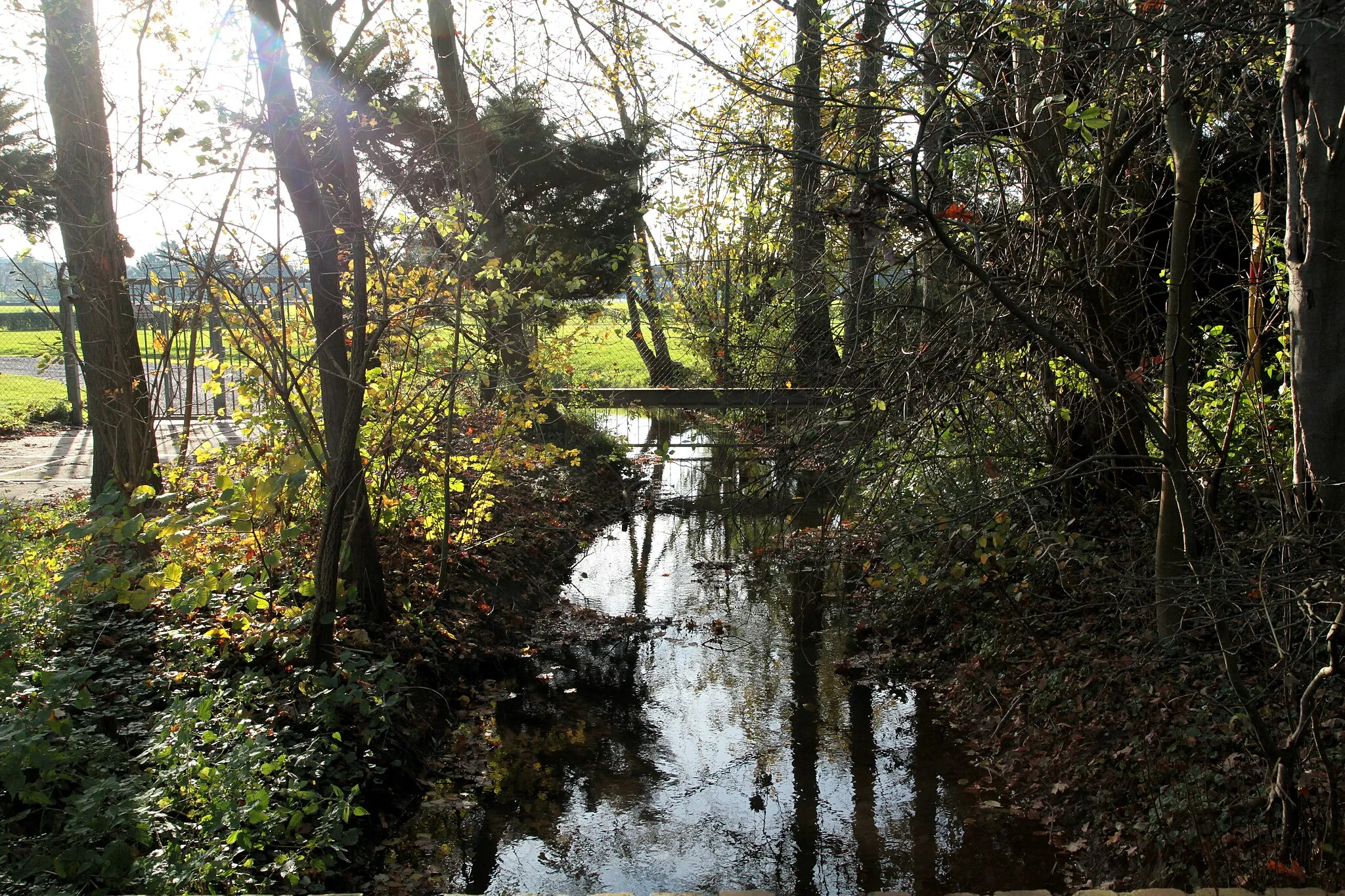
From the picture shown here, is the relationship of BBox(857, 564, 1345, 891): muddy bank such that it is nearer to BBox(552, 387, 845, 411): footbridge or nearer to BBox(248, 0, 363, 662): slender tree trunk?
BBox(552, 387, 845, 411): footbridge

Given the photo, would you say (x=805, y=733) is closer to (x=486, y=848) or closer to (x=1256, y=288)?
(x=486, y=848)

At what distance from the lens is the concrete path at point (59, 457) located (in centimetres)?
986

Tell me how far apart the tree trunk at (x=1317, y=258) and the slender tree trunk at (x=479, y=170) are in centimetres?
491

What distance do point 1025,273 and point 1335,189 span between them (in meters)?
1.41

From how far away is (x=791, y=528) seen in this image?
1064 centimetres

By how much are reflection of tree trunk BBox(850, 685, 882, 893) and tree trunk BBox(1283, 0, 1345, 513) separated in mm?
2662

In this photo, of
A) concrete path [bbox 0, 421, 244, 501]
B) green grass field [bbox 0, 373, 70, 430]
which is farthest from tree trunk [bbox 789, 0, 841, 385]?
green grass field [bbox 0, 373, 70, 430]

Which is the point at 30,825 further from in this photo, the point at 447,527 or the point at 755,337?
the point at 755,337

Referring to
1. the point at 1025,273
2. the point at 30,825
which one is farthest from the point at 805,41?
→ the point at 30,825

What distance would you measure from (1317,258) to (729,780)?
13.6 feet

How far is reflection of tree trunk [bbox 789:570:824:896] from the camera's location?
15.0 feet

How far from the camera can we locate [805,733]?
604 centimetres

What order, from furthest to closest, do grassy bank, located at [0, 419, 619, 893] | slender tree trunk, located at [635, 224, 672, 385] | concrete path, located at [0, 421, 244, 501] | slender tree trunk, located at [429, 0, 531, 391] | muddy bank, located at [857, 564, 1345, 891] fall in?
slender tree trunk, located at [635, 224, 672, 385] < concrete path, located at [0, 421, 244, 501] < slender tree trunk, located at [429, 0, 531, 391] < muddy bank, located at [857, 564, 1345, 891] < grassy bank, located at [0, 419, 619, 893]

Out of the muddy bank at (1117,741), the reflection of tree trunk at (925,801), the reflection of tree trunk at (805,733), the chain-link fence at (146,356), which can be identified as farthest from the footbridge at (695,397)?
the chain-link fence at (146,356)
